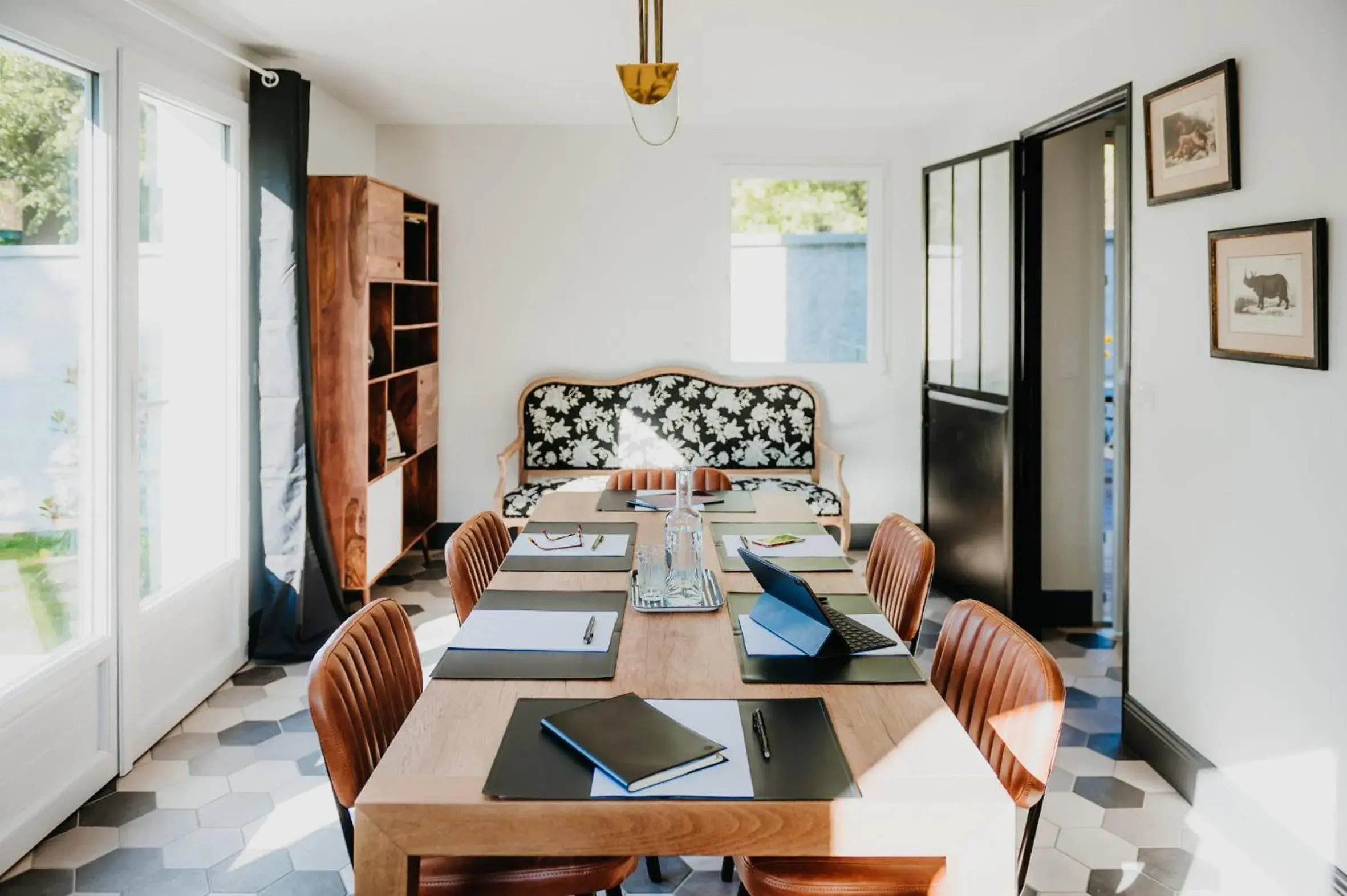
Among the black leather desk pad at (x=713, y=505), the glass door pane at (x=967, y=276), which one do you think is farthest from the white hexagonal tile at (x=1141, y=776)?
the glass door pane at (x=967, y=276)

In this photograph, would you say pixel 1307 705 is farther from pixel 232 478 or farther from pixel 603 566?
pixel 232 478

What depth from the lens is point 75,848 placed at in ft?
8.67

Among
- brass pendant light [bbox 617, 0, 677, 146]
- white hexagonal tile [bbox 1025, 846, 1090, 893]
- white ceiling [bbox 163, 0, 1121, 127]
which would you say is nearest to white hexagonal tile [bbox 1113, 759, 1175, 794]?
white hexagonal tile [bbox 1025, 846, 1090, 893]

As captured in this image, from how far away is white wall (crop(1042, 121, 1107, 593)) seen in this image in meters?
4.54

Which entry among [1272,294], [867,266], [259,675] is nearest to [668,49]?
[867,266]

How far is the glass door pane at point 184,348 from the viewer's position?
11.1 feet

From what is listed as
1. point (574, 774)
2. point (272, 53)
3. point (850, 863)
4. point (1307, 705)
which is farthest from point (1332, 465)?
point (272, 53)

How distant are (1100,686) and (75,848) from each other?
3.31 meters

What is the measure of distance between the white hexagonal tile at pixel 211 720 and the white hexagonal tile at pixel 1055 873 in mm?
2529

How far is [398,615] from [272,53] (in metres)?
2.93

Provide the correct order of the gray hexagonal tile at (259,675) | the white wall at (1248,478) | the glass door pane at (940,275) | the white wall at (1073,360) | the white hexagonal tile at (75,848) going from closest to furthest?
the white wall at (1248,478), the white hexagonal tile at (75,848), the gray hexagonal tile at (259,675), the white wall at (1073,360), the glass door pane at (940,275)

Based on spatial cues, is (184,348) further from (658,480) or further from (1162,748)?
(1162,748)

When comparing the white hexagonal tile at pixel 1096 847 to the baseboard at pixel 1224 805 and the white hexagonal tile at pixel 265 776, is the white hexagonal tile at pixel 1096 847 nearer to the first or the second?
the baseboard at pixel 1224 805

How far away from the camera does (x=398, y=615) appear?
2.10 meters
